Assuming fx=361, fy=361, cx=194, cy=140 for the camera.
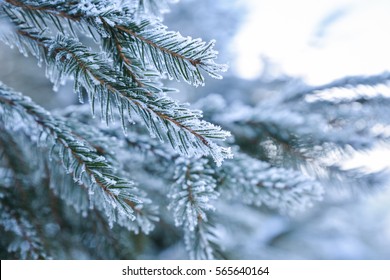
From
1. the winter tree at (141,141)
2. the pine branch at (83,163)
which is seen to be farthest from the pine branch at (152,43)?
the pine branch at (83,163)

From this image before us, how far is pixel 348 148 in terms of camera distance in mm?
914

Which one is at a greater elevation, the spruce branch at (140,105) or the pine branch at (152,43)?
the pine branch at (152,43)

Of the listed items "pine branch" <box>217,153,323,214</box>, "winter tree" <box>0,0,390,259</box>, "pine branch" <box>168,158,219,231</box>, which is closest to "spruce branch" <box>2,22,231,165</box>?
"winter tree" <box>0,0,390,259</box>

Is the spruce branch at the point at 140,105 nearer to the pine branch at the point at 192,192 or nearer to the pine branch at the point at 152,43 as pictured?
the pine branch at the point at 152,43

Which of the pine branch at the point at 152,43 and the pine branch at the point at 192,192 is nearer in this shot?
the pine branch at the point at 152,43

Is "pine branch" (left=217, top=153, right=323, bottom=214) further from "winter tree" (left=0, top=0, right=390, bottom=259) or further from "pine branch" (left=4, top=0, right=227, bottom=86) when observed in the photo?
"pine branch" (left=4, top=0, right=227, bottom=86)

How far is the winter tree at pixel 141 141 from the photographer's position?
1.81ft

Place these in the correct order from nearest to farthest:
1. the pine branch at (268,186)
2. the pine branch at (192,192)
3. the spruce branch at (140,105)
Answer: the spruce branch at (140,105) < the pine branch at (192,192) < the pine branch at (268,186)

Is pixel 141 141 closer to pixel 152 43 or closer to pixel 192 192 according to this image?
pixel 192 192

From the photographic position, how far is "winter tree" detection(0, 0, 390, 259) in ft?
1.81

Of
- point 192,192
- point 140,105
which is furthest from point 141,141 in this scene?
point 140,105

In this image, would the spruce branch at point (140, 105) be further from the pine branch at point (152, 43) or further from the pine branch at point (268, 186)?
the pine branch at point (268, 186)

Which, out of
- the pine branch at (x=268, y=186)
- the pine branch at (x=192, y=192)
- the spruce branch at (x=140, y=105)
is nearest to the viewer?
the spruce branch at (x=140, y=105)
